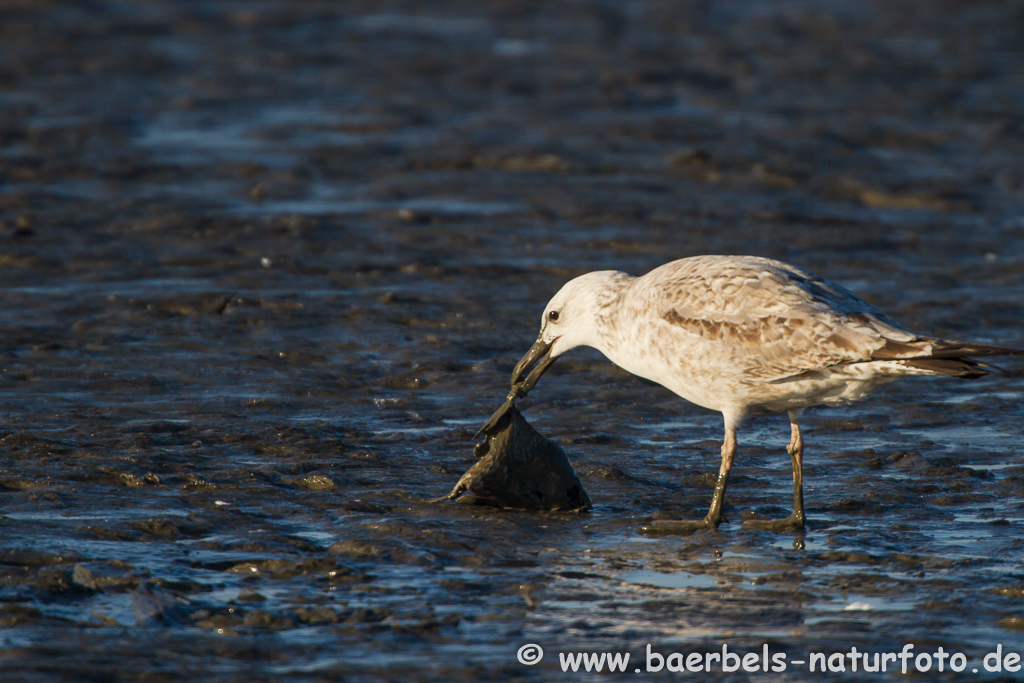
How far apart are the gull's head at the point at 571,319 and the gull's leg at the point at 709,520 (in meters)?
→ 0.95

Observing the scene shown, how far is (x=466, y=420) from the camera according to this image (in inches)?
333

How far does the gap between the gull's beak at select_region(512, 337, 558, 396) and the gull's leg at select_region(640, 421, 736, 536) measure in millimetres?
1189

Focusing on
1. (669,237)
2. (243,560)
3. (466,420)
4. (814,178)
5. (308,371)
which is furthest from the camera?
(814,178)

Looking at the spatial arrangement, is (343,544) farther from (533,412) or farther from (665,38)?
(665,38)

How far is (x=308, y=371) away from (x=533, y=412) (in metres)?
1.57

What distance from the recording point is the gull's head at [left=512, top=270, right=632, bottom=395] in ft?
24.5

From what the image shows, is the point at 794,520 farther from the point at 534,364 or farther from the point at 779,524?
the point at 534,364

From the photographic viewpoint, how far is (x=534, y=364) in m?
7.82

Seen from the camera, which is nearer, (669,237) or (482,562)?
(482,562)

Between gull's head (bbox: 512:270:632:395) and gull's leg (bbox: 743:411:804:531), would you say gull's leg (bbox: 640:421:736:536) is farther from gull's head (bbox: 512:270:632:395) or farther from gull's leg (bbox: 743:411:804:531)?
gull's head (bbox: 512:270:632:395)

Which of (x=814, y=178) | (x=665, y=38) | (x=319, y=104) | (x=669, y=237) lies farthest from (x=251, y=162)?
(x=665, y=38)

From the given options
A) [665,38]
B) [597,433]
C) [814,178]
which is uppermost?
[665,38]
